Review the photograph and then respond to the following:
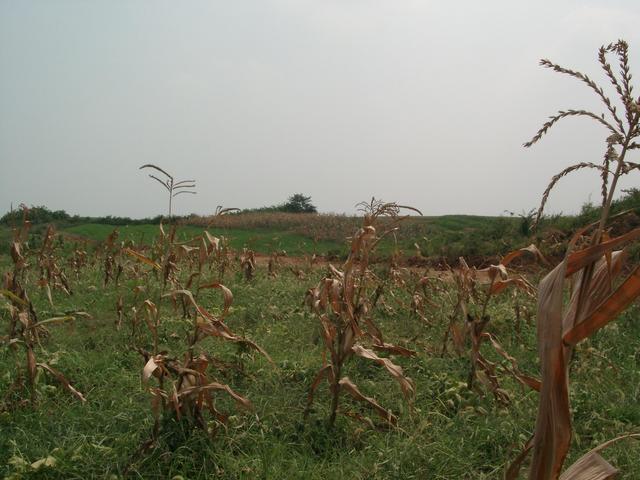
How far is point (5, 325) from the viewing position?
4594 millimetres

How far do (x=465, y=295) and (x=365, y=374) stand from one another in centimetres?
86

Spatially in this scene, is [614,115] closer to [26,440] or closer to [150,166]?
[150,166]

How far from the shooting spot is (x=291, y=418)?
3.01 m

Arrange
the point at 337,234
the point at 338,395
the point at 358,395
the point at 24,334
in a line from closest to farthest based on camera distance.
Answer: the point at 358,395 → the point at 338,395 → the point at 24,334 → the point at 337,234

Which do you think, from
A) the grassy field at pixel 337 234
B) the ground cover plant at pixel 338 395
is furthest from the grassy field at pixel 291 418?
the grassy field at pixel 337 234

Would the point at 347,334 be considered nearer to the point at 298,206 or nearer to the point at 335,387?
the point at 335,387

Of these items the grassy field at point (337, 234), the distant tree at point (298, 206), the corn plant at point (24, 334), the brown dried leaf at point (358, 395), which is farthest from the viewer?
the distant tree at point (298, 206)

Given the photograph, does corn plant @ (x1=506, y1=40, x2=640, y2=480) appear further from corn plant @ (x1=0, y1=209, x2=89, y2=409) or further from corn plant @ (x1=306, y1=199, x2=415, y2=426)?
corn plant @ (x1=0, y1=209, x2=89, y2=409)

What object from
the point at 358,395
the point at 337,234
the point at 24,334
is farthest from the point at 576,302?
the point at 337,234

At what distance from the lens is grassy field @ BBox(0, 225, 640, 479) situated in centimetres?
254

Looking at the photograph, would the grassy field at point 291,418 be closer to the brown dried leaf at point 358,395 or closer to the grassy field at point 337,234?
the brown dried leaf at point 358,395

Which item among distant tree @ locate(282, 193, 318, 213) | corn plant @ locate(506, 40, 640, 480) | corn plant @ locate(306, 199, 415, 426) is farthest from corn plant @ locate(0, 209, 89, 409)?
distant tree @ locate(282, 193, 318, 213)

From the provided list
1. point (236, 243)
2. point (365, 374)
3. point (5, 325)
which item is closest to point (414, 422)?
point (365, 374)

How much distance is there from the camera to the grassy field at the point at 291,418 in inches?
99.8
